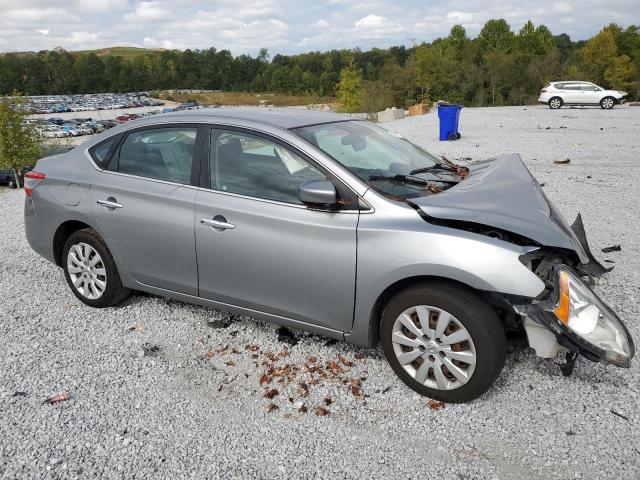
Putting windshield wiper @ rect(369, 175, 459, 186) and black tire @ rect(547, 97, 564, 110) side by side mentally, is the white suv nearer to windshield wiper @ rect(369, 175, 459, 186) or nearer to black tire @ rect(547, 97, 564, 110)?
black tire @ rect(547, 97, 564, 110)

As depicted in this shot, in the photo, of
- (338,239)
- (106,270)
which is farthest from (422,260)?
(106,270)

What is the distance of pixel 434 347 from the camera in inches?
125

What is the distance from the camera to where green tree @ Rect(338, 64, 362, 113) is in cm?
4888

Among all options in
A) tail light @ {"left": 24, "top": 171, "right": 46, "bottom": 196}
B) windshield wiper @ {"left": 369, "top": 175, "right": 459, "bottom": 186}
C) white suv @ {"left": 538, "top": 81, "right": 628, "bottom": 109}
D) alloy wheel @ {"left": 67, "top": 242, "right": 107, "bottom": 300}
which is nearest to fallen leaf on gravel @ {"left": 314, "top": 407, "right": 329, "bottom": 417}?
windshield wiper @ {"left": 369, "top": 175, "right": 459, "bottom": 186}

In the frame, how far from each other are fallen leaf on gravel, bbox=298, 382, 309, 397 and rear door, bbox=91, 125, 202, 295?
1.14 metres

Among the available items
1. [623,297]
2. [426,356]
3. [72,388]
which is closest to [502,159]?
[623,297]

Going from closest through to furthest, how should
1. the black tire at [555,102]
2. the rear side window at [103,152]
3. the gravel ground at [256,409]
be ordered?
1. the gravel ground at [256,409]
2. the rear side window at [103,152]
3. the black tire at [555,102]

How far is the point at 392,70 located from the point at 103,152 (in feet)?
202

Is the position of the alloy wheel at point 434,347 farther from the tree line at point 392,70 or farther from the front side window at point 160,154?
the tree line at point 392,70

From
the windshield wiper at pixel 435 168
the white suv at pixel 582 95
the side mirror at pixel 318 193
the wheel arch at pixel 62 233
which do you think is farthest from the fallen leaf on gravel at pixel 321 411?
the white suv at pixel 582 95

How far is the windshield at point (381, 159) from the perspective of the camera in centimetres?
363

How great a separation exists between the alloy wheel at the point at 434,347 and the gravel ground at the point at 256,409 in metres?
0.20

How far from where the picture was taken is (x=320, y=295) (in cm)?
350

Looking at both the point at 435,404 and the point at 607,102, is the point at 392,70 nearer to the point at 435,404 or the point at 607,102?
the point at 607,102
